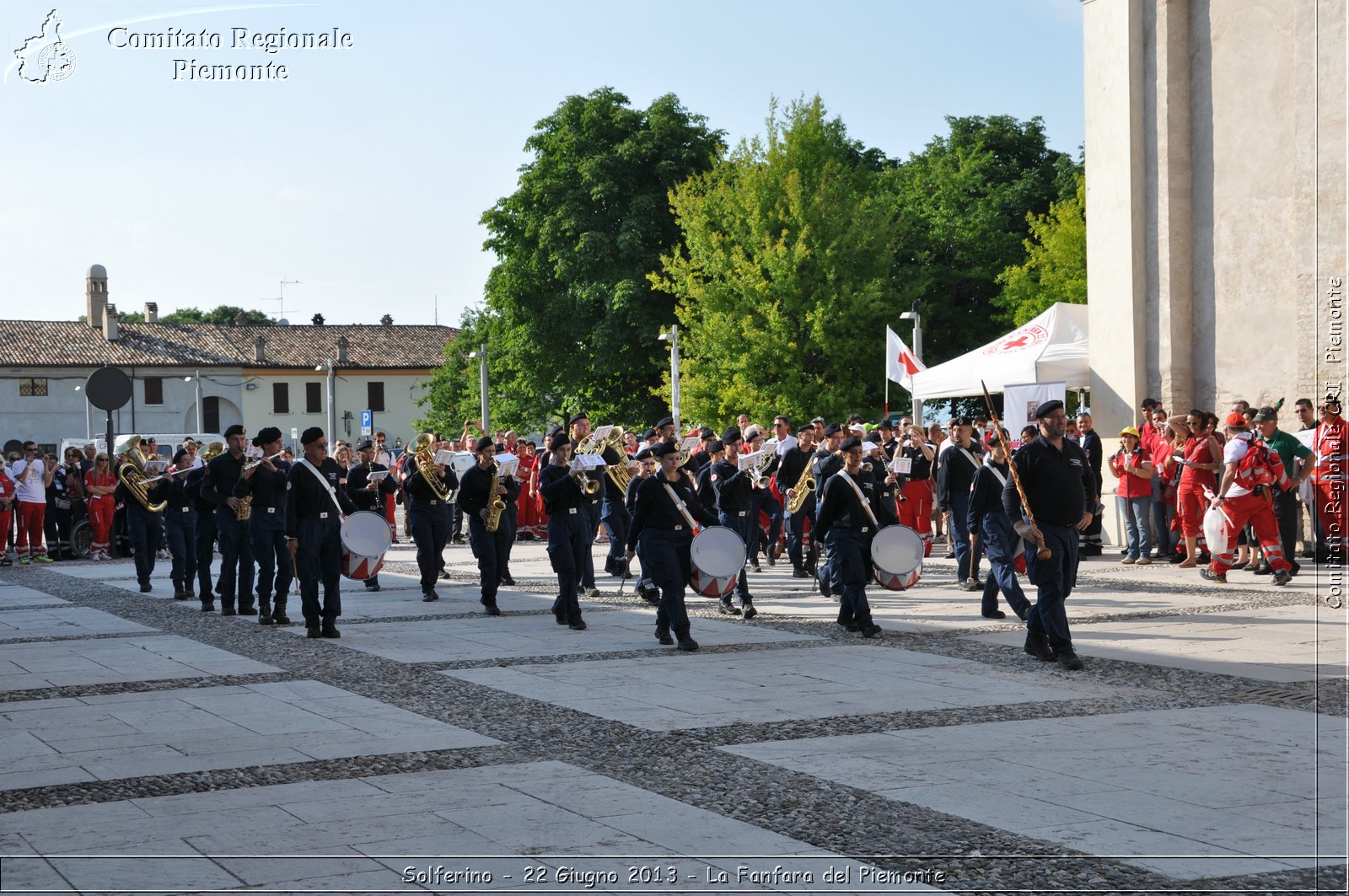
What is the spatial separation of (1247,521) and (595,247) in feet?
94.5

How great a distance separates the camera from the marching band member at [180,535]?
17.5 m

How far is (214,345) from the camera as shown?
273 feet

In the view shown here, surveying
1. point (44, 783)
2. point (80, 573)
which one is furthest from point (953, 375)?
point (44, 783)

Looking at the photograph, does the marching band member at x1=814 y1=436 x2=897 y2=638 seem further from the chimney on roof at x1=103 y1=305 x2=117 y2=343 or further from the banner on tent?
the chimney on roof at x1=103 y1=305 x2=117 y2=343

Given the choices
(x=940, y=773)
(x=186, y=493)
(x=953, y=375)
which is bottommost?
(x=940, y=773)

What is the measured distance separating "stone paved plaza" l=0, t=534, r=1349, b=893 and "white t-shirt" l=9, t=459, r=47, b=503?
12192 millimetres

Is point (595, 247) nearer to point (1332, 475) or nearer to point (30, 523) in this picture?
point (30, 523)

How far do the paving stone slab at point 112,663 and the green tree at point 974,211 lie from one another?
1406 inches

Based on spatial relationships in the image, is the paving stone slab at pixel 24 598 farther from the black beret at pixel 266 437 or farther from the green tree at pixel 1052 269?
the green tree at pixel 1052 269

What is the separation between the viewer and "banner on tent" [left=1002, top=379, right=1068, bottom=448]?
72.6ft

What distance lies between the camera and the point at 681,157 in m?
43.4

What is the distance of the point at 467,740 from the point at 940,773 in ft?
8.72

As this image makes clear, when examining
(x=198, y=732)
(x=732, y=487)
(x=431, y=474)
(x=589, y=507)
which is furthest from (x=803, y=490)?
(x=198, y=732)

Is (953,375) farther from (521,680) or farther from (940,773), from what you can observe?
(940,773)
